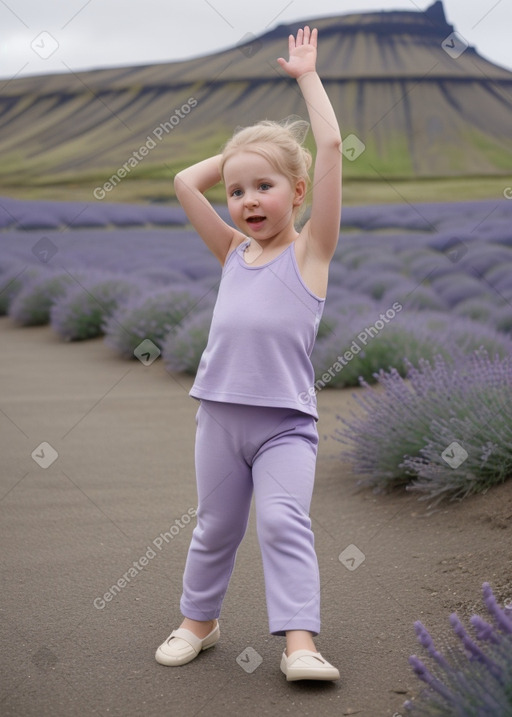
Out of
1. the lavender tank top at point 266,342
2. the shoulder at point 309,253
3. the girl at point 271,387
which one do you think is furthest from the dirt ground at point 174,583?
the shoulder at point 309,253

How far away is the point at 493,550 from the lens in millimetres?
3418

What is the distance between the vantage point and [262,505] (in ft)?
8.31

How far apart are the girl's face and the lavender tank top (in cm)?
10

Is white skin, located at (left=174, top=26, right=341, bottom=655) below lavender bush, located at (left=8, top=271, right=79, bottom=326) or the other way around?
below

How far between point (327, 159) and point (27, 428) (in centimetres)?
431

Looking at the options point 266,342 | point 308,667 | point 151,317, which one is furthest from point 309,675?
point 151,317

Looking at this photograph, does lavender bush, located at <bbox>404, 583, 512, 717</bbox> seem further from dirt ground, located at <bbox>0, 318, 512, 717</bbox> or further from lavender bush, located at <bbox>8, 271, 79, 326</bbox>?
lavender bush, located at <bbox>8, 271, 79, 326</bbox>

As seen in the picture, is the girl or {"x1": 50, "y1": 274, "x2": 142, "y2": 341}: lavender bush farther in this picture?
{"x1": 50, "y1": 274, "x2": 142, "y2": 341}: lavender bush

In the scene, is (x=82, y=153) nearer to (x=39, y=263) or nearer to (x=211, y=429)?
(x=39, y=263)

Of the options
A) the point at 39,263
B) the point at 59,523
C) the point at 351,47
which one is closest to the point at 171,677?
the point at 59,523

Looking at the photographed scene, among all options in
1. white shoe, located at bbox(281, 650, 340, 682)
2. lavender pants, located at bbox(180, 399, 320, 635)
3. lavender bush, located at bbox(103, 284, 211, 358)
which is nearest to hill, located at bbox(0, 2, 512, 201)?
lavender bush, located at bbox(103, 284, 211, 358)

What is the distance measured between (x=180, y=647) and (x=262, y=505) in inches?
19.5

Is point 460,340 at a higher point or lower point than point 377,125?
lower

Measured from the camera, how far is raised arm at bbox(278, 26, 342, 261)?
2543mm
